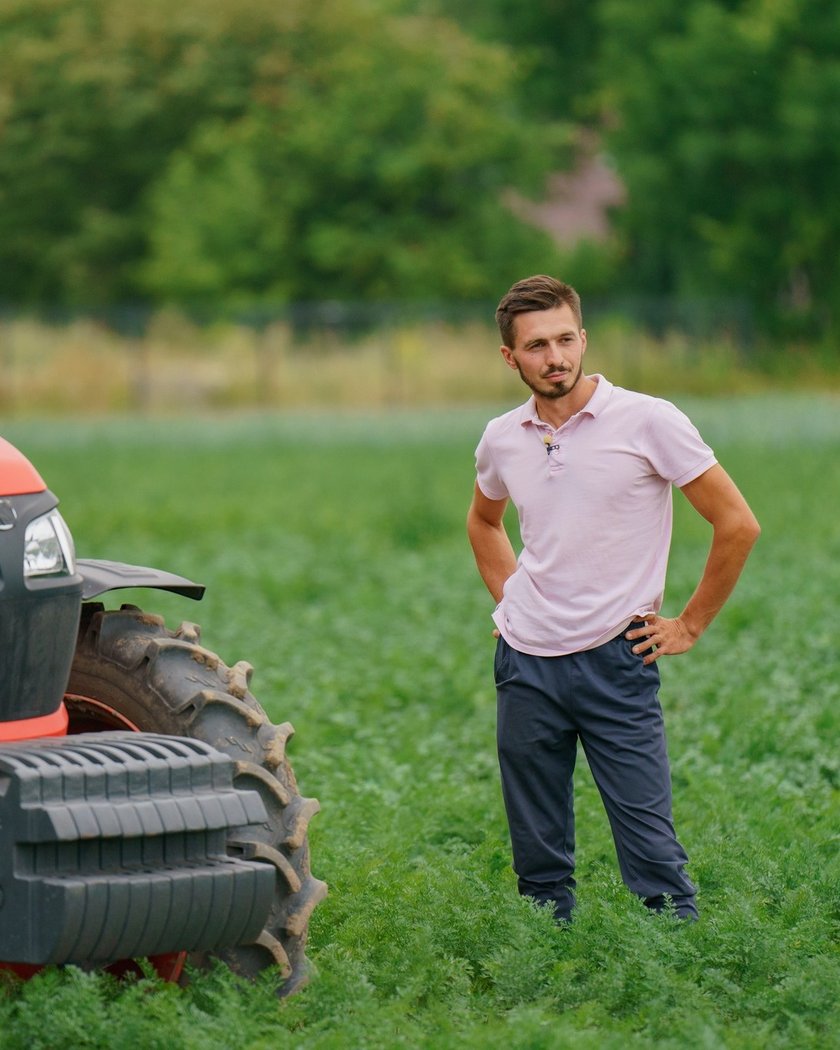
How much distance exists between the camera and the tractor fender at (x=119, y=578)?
4809 mm

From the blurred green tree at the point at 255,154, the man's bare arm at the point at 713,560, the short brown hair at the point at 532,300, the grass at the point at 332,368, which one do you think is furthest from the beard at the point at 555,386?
the blurred green tree at the point at 255,154

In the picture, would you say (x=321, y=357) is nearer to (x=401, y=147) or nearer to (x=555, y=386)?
(x=401, y=147)

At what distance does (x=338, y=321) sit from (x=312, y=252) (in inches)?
278

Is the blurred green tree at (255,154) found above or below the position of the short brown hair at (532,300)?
above

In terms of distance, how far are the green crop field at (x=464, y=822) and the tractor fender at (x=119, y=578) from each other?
927mm

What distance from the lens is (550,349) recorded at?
532 centimetres

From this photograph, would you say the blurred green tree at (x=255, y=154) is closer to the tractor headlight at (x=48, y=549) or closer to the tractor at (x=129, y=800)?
the tractor at (x=129, y=800)

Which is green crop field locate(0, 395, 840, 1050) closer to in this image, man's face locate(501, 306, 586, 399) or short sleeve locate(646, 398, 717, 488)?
short sleeve locate(646, 398, 717, 488)

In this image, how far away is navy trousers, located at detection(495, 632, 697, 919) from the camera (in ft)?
17.7

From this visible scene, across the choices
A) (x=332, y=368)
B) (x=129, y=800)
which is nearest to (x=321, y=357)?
(x=332, y=368)

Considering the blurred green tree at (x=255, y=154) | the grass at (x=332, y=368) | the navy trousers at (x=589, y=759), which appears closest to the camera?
the navy trousers at (x=589, y=759)

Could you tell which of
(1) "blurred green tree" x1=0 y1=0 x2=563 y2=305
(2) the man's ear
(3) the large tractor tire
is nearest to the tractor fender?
(3) the large tractor tire

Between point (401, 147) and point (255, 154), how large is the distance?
394 cm

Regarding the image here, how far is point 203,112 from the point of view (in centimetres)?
5541
